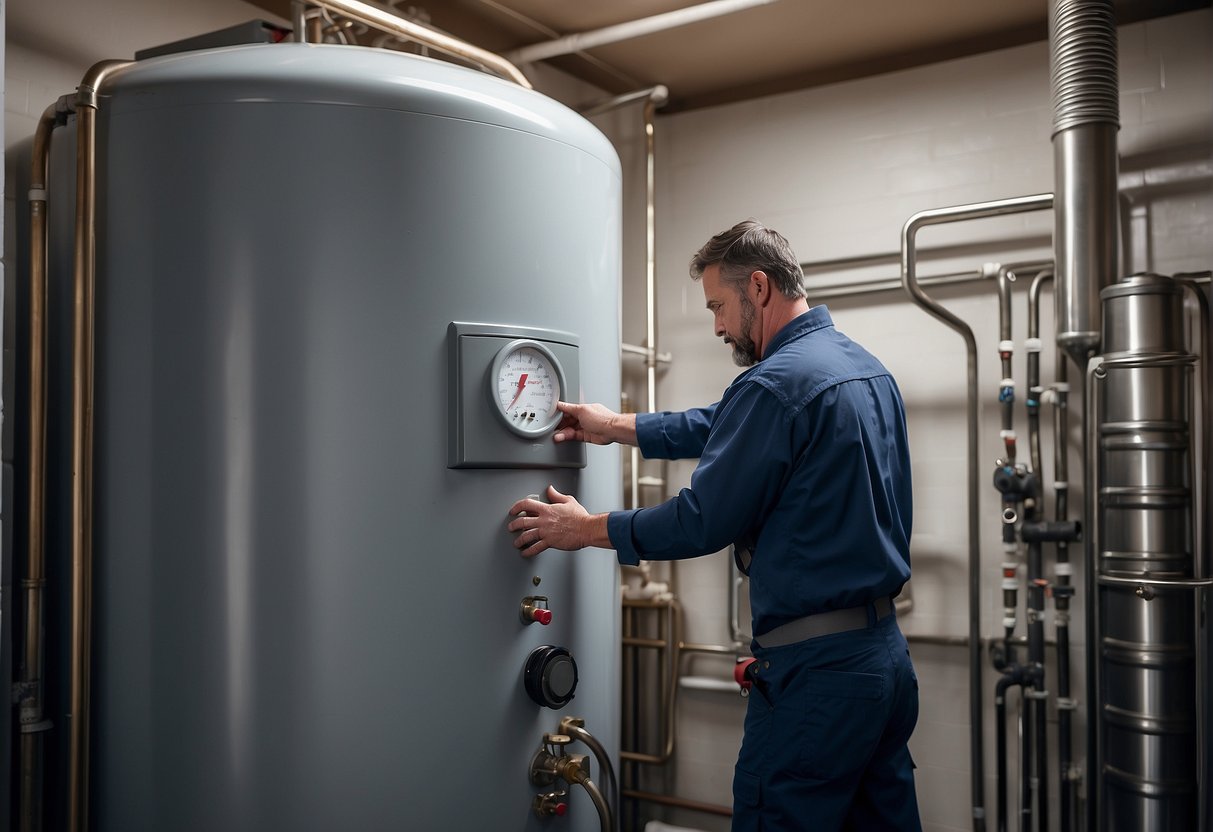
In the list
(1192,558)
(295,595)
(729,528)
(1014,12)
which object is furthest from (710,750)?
(1014,12)

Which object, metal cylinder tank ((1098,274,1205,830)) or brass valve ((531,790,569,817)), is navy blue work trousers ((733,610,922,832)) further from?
metal cylinder tank ((1098,274,1205,830))

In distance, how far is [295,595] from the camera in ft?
5.45

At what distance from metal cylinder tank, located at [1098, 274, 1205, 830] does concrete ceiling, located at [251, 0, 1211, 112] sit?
103 centimetres

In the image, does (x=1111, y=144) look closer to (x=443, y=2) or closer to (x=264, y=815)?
(x=443, y=2)

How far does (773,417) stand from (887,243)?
168 centimetres

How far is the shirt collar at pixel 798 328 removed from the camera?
1988 mm

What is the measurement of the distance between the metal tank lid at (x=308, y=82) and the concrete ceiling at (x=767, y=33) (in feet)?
3.53

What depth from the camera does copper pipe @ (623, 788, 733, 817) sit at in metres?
3.39

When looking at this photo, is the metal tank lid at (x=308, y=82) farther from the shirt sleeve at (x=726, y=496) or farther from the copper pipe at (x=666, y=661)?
the copper pipe at (x=666, y=661)

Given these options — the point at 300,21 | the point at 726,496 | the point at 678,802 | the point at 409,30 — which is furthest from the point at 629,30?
the point at 678,802

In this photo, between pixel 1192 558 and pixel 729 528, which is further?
pixel 1192 558

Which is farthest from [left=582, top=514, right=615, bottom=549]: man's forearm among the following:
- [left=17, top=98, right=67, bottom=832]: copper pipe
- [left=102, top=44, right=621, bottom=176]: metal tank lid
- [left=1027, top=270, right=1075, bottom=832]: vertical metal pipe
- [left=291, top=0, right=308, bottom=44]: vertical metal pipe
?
[left=1027, top=270, right=1075, bottom=832]: vertical metal pipe

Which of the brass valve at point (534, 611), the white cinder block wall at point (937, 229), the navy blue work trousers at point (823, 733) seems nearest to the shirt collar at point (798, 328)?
the navy blue work trousers at point (823, 733)

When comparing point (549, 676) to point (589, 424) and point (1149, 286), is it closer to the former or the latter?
point (589, 424)
